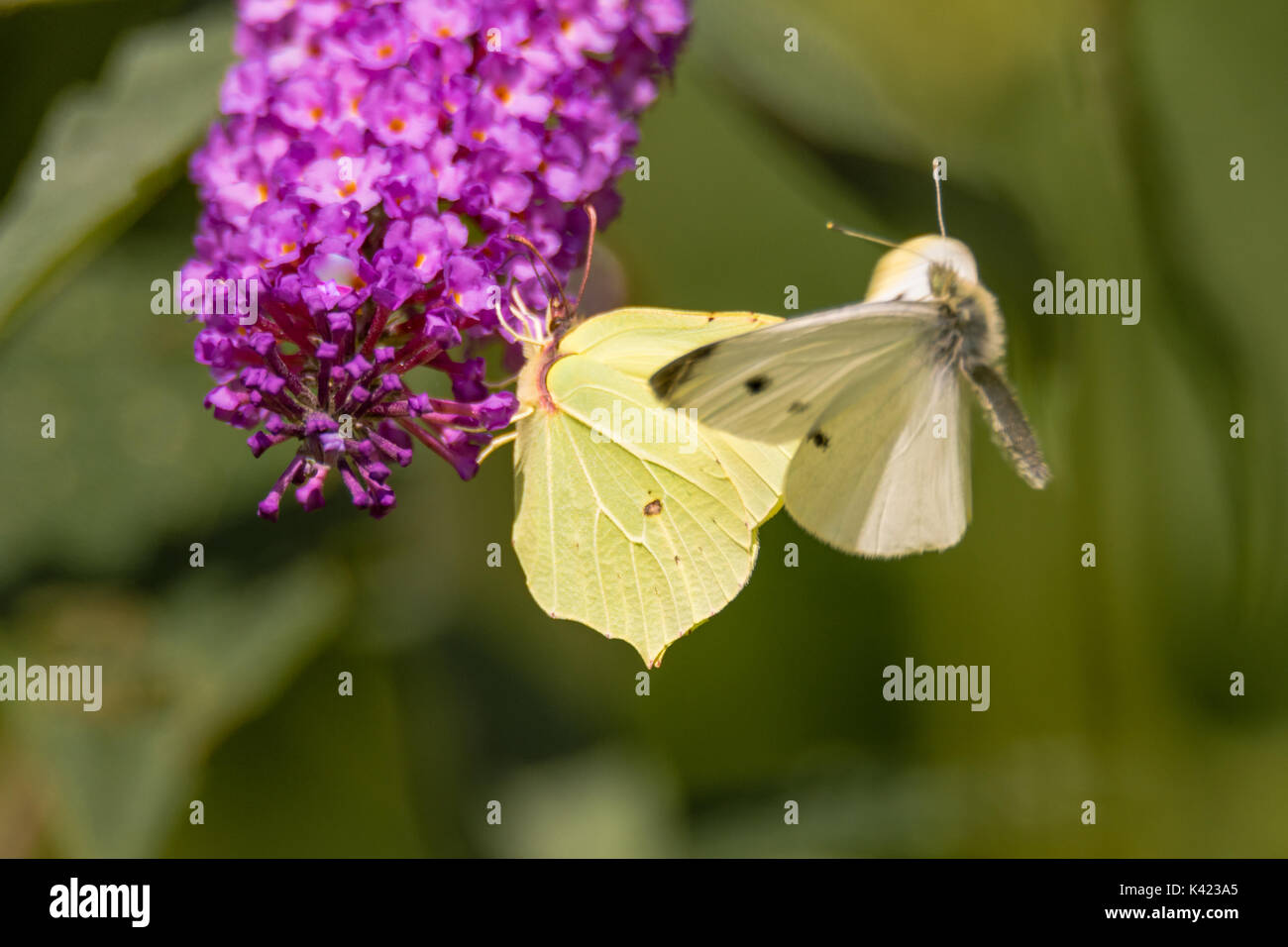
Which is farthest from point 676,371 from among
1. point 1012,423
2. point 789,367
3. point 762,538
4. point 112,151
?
point 762,538

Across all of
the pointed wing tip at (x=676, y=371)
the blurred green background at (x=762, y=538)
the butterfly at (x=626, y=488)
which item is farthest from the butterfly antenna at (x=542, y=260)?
the blurred green background at (x=762, y=538)

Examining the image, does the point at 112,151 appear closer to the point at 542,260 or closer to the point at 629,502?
the point at 542,260

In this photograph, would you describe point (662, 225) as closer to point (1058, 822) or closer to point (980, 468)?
point (980, 468)

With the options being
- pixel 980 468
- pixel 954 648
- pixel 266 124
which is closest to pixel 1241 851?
pixel 954 648

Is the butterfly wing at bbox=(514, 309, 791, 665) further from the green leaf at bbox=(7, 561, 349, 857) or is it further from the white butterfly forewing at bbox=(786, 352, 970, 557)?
the green leaf at bbox=(7, 561, 349, 857)

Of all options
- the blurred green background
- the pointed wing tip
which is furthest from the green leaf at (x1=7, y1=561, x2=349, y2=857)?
the pointed wing tip

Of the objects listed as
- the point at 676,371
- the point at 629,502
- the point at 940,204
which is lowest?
the point at 629,502
